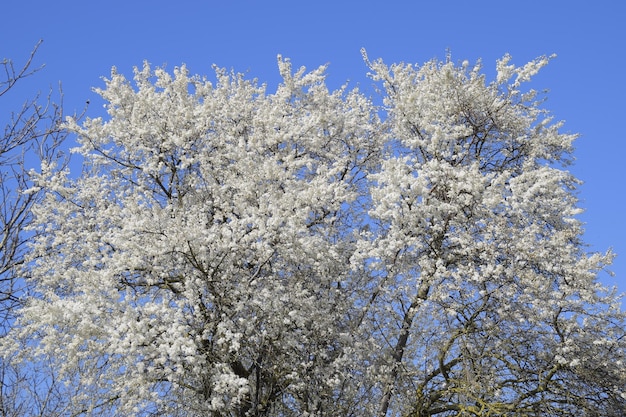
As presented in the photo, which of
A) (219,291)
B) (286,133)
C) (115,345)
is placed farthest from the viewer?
(286,133)

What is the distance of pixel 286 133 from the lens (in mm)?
14258

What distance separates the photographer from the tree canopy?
36.2 feet

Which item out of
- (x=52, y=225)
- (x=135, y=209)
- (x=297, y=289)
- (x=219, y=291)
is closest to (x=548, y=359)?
(x=297, y=289)

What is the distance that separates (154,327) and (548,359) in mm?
6506

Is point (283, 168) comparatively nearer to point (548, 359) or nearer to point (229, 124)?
point (229, 124)

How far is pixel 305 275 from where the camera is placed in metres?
12.5

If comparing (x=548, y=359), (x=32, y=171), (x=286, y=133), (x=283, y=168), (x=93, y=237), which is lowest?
(x=548, y=359)

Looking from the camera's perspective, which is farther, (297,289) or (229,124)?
(229,124)

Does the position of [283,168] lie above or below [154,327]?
above

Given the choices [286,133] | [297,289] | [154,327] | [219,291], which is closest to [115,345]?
[154,327]

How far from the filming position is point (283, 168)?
43.5 ft

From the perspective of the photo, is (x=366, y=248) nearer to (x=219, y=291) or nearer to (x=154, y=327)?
(x=219, y=291)

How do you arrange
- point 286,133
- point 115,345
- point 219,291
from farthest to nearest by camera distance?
point 286,133
point 219,291
point 115,345

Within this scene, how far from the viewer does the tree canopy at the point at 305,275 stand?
1103cm
